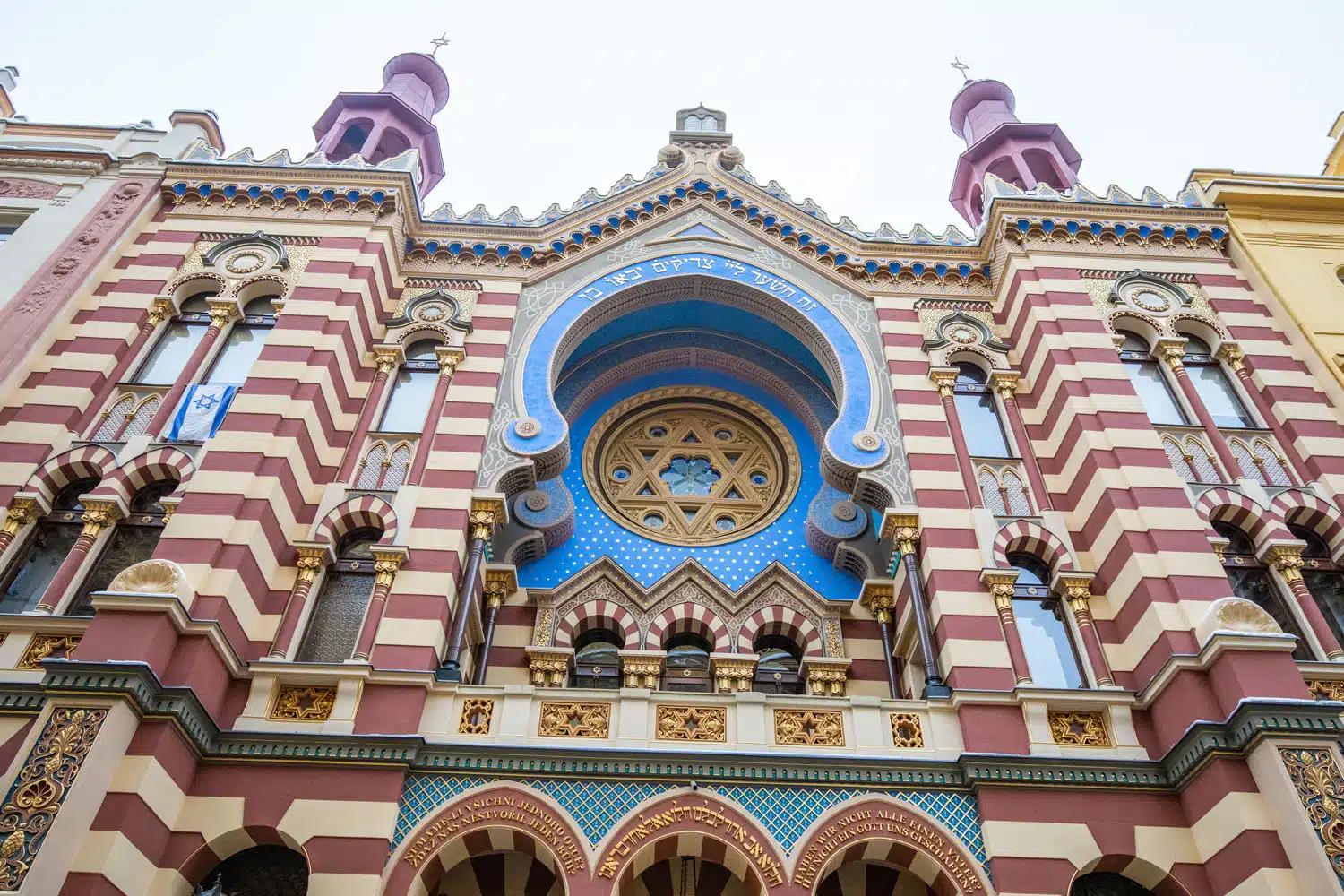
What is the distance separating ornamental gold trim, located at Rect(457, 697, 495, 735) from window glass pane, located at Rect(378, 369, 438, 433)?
177 inches

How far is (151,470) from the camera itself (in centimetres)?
1246

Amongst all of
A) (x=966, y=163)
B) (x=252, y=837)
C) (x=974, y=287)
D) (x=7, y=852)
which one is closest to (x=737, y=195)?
(x=974, y=287)

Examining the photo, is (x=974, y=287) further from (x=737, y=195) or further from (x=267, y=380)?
(x=267, y=380)

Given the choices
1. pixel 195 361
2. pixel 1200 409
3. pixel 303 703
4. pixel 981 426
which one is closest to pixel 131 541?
pixel 195 361

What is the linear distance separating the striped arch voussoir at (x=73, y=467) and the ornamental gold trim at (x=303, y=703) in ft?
13.4

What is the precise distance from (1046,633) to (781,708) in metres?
3.55

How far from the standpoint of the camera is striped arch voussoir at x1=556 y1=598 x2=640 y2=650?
13.6 meters

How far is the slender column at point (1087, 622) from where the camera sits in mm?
11101

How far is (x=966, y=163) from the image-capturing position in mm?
21938

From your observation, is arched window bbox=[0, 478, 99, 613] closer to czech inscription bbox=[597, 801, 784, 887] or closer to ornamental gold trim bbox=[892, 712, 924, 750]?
czech inscription bbox=[597, 801, 784, 887]

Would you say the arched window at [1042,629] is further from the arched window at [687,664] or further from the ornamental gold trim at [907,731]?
the arched window at [687,664]

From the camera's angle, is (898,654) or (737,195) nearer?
(898,654)

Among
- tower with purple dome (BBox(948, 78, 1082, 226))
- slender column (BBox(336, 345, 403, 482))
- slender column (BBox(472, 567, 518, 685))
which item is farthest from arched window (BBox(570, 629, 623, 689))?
tower with purple dome (BBox(948, 78, 1082, 226))

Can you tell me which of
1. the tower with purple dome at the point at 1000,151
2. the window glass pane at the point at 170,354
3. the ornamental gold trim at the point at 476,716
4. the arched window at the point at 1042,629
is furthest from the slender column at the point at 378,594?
the tower with purple dome at the point at 1000,151
